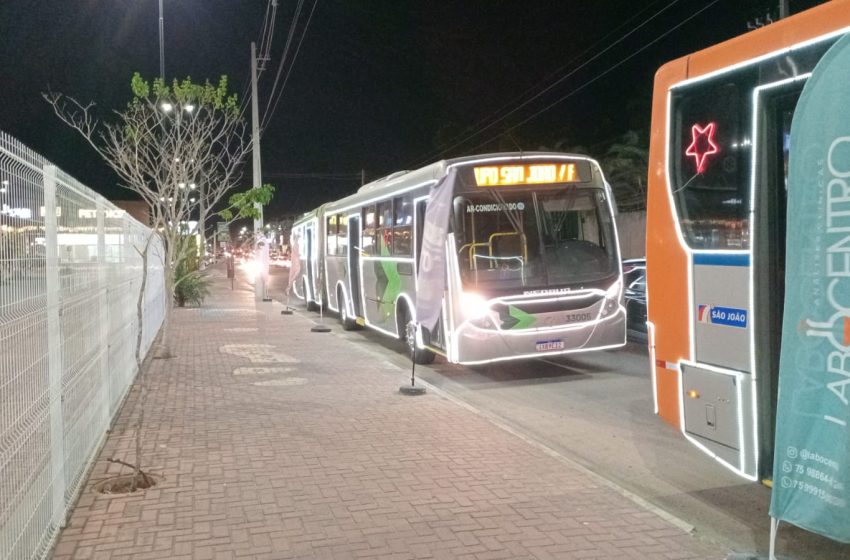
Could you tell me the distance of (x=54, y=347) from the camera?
511 centimetres

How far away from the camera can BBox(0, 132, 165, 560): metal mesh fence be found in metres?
3.97

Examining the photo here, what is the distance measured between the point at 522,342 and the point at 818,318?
23.0ft

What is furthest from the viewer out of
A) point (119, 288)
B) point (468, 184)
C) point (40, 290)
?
point (468, 184)

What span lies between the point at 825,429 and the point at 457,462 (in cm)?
366

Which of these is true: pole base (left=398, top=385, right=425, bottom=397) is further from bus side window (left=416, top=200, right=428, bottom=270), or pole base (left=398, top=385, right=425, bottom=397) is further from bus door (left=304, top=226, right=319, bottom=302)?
bus door (left=304, top=226, right=319, bottom=302)

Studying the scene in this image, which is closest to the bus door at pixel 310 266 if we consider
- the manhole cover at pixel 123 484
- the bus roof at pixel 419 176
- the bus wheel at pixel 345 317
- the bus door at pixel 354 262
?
the bus wheel at pixel 345 317

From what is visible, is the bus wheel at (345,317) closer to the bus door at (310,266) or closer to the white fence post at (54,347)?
the bus door at (310,266)

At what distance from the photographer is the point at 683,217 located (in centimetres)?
585

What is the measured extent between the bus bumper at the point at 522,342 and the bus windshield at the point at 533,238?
24.2 inches

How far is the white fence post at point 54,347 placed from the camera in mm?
4895

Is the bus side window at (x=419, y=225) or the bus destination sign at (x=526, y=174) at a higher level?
the bus destination sign at (x=526, y=174)

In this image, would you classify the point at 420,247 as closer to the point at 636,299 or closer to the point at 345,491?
the point at 636,299

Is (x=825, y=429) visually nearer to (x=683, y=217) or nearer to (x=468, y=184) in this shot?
(x=683, y=217)

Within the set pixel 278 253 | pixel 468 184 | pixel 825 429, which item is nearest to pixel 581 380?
pixel 468 184
